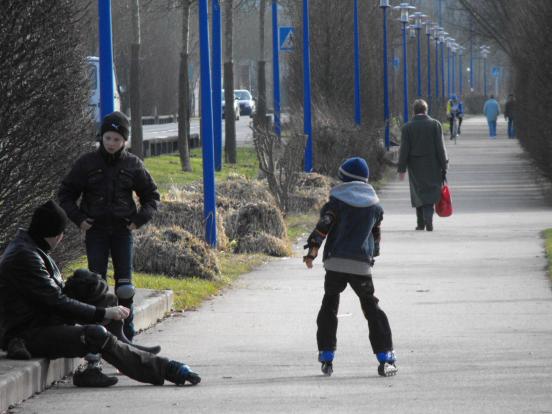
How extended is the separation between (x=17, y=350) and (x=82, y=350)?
351 millimetres

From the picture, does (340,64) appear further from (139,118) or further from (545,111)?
(545,111)

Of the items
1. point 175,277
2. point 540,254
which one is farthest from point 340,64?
point 175,277

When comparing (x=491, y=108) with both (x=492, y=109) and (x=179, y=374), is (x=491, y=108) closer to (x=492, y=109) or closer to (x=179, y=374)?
→ (x=492, y=109)

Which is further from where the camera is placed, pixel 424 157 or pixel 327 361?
pixel 424 157

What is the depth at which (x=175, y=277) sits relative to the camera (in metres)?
14.1

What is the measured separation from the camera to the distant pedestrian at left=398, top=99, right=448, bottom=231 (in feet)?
66.0

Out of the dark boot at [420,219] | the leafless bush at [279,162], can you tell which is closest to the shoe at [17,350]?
the dark boot at [420,219]

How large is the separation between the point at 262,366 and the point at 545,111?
16923mm

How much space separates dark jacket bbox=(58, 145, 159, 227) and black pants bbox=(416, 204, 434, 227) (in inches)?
445

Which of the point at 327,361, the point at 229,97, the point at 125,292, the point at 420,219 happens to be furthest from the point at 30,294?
the point at 229,97

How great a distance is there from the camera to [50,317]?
855 cm

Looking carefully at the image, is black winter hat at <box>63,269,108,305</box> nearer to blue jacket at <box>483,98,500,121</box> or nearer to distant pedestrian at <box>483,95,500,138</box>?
distant pedestrian at <box>483,95,500,138</box>

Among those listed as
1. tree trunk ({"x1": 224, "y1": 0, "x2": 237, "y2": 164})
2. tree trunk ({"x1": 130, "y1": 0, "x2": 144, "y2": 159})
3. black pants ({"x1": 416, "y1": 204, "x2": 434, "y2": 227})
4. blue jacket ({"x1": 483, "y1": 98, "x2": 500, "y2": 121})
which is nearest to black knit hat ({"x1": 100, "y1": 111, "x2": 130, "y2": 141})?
black pants ({"x1": 416, "y1": 204, "x2": 434, "y2": 227})

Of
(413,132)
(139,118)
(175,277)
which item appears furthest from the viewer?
(139,118)
